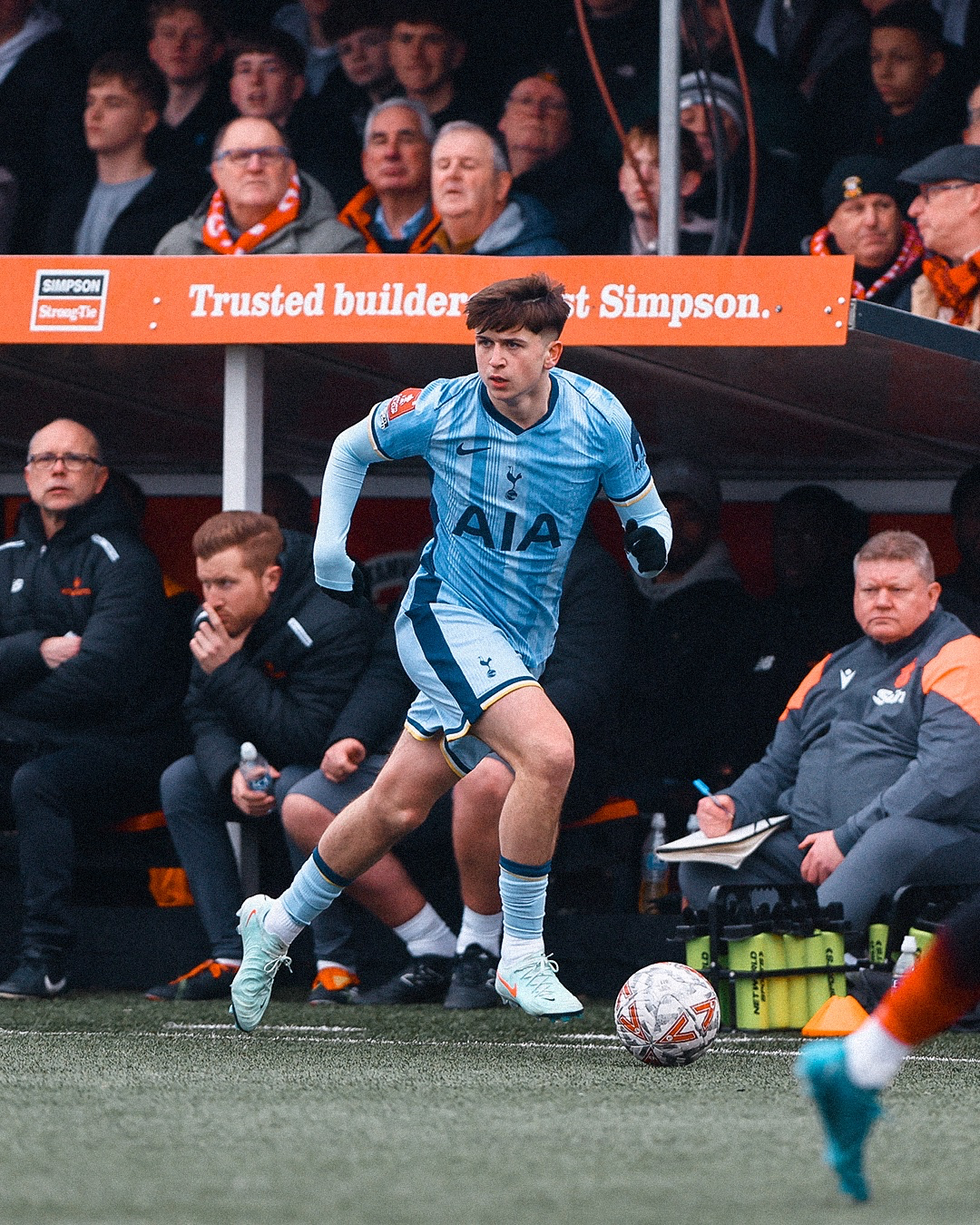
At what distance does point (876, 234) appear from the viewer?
6.90 m

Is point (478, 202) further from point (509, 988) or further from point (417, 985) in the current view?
point (509, 988)

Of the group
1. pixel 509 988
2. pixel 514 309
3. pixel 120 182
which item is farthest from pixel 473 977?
Answer: pixel 120 182

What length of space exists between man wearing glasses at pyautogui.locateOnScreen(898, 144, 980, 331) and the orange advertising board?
29.7 inches

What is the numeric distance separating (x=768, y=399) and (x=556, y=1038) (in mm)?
2595

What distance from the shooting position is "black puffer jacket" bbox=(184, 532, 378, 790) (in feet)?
20.1

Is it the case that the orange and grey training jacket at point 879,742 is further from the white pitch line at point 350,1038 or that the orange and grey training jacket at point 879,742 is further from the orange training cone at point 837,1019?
the white pitch line at point 350,1038

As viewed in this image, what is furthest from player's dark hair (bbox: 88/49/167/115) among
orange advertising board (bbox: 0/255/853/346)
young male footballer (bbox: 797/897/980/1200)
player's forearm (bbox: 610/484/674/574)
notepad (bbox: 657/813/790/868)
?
young male footballer (bbox: 797/897/980/1200)

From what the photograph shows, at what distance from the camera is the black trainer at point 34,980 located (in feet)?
19.8

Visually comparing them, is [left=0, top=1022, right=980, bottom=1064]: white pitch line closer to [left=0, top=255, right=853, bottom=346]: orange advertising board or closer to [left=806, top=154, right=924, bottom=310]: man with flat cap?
[left=0, top=255, right=853, bottom=346]: orange advertising board

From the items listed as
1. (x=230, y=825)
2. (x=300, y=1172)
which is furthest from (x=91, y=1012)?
(x=300, y=1172)

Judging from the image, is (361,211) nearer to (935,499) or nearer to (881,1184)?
(935,499)

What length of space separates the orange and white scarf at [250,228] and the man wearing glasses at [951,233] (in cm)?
222

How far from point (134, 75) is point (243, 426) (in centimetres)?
264

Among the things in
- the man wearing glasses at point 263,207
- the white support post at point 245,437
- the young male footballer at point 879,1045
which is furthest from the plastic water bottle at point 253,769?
the young male footballer at point 879,1045
